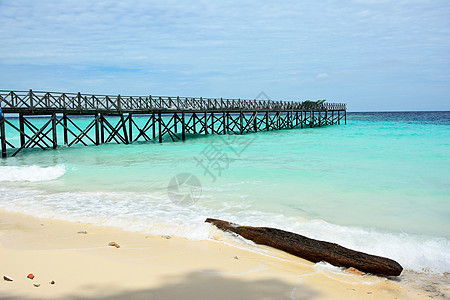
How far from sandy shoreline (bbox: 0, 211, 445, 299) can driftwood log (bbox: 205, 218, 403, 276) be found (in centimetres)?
13

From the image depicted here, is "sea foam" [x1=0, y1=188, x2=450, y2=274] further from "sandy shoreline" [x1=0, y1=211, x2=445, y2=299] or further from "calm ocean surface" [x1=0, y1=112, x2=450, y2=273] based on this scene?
"sandy shoreline" [x1=0, y1=211, x2=445, y2=299]

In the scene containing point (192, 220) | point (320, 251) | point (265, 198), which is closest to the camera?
point (320, 251)

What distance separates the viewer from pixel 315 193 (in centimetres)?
1070

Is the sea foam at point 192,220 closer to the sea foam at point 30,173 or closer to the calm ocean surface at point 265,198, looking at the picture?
the calm ocean surface at point 265,198

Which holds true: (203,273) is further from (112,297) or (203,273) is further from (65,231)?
(65,231)

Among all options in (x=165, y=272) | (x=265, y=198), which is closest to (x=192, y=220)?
(x=165, y=272)

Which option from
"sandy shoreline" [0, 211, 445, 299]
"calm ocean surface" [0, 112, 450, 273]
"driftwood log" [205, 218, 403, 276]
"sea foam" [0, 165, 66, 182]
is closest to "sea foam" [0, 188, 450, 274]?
"calm ocean surface" [0, 112, 450, 273]

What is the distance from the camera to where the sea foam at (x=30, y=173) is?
13125mm

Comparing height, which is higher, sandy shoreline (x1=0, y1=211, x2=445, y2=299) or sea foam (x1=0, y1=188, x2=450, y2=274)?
sandy shoreline (x1=0, y1=211, x2=445, y2=299)

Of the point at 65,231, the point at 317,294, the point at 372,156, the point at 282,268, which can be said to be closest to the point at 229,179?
the point at 65,231

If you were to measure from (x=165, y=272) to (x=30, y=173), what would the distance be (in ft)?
37.3

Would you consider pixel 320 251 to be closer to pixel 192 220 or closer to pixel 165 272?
pixel 165 272

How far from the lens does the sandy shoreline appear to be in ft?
12.9

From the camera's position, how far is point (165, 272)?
4.55m
